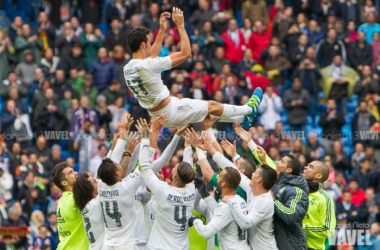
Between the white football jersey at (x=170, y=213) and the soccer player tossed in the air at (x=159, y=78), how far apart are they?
1.25m

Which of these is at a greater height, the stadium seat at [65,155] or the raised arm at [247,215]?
the raised arm at [247,215]

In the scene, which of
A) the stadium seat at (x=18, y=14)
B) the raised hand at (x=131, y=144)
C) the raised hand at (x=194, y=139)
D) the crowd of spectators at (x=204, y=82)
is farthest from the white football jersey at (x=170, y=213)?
the stadium seat at (x=18, y=14)

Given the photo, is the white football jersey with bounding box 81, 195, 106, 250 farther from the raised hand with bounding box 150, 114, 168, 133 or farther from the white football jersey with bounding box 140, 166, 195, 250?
the raised hand with bounding box 150, 114, 168, 133

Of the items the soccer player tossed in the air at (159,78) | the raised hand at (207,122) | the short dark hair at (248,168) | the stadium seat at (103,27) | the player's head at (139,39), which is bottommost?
the short dark hair at (248,168)

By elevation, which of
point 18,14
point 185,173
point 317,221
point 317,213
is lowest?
point 317,221

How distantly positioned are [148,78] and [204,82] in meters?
10.7

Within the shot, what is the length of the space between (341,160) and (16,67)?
31.3 ft

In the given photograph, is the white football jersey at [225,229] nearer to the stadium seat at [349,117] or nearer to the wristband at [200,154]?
the wristband at [200,154]

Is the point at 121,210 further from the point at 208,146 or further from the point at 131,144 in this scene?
the point at 208,146

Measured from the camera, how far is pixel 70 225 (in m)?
11.9

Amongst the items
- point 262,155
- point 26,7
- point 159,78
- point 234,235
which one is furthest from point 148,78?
point 26,7

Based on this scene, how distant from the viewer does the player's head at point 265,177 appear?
1094 centimetres

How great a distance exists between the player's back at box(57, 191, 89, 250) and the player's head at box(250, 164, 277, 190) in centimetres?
270

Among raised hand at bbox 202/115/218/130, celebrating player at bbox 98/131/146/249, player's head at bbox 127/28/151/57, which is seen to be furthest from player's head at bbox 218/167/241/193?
player's head at bbox 127/28/151/57
